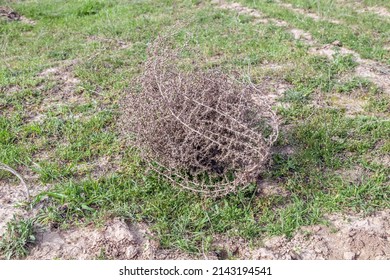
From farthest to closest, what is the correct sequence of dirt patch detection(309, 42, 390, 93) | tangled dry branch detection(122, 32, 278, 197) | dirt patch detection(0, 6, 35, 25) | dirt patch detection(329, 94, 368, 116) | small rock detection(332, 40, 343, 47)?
dirt patch detection(0, 6, 35, 25) → small rock detection(332, 40, 343, 47) → dirt patch detection(309, 42, 390, 93) → dirt patch detection(329, 94, 368, 116) → tangled dry branch detection(122, 32, 278, 197)

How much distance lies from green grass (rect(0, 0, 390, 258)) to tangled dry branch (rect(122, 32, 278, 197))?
16cm

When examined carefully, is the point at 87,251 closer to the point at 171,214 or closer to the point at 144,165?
the point at 171,214

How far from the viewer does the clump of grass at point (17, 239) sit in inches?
94.4

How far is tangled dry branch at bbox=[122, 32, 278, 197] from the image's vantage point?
8.38ft

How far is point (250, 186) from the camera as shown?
2756 mm

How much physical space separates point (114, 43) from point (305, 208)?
364 cm

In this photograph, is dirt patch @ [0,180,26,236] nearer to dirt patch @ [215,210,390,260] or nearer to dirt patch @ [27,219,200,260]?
dirt patch @ [27,219,200,260]

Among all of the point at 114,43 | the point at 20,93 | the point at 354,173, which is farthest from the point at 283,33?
the point at 20,93

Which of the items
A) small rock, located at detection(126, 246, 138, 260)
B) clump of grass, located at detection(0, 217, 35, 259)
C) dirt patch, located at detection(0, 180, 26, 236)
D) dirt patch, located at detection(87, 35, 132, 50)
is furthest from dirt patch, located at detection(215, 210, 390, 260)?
dirt patch, located at detection(87, 35, 132, 50)

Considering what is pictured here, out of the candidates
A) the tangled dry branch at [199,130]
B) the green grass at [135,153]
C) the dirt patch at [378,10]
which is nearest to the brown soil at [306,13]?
the green grass at [135,153]

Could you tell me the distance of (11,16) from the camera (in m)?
6.70

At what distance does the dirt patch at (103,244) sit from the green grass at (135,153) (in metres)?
0.07

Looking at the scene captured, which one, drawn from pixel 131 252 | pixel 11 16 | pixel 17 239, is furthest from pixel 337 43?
pixel 11 16
